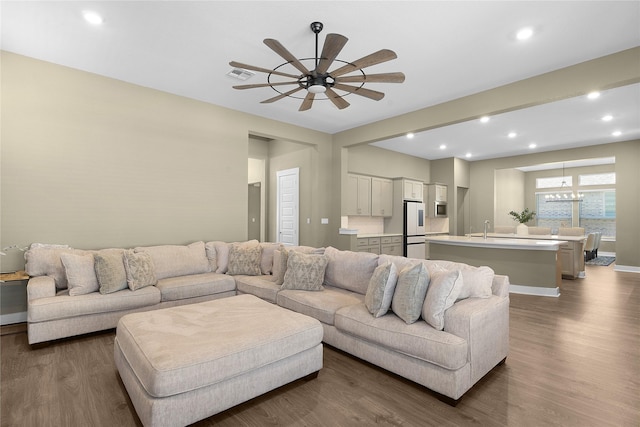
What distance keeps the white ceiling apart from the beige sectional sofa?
2197mm

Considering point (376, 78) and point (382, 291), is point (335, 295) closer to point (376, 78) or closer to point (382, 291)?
point (382, 291)

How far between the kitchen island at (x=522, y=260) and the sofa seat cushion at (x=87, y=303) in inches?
189

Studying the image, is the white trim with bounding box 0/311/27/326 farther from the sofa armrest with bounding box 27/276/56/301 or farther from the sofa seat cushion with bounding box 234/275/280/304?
the sofa seat cushion with bounding box 234/275/280/304

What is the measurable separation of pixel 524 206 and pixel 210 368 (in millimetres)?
12897

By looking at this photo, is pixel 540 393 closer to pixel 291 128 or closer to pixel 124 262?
pixel 124 262

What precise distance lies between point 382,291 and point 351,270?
34.6 inches

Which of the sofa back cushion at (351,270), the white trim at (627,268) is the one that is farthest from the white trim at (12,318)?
the white trim at (627,268)

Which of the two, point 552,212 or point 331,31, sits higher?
point 331,31

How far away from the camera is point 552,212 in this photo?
11.4 metres

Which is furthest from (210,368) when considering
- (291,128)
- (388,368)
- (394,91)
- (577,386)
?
(291,128)

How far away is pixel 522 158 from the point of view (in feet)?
28.3

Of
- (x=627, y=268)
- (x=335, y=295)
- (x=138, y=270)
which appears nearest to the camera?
(x=335, y=295)

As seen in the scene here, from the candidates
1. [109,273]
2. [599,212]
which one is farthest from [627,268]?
[109,273]

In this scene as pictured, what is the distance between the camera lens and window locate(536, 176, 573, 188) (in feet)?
35.3
